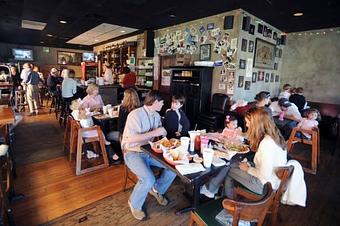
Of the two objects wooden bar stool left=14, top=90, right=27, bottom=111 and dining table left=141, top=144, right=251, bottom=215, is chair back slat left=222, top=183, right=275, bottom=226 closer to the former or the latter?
dining table left=141, top=144, right=251, bottom=215

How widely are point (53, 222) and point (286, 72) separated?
6.79 m

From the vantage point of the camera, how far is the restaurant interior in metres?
1.75

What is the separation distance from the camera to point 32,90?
20.8 feet

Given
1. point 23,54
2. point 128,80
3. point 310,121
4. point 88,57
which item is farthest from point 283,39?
point 23,54

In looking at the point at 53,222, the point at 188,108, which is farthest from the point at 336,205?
the point at 188,108

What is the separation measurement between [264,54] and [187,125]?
4.01 m

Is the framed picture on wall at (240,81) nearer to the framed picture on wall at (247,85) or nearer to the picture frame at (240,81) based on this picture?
the picture frame at (240,81)

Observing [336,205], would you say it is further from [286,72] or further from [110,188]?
[286,72]

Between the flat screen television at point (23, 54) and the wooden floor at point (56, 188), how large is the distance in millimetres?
10097

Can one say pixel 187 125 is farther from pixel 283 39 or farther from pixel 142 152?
pixel 283 39

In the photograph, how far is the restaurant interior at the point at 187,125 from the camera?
1.75 m

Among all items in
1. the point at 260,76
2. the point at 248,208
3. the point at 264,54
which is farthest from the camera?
the point at 260,76

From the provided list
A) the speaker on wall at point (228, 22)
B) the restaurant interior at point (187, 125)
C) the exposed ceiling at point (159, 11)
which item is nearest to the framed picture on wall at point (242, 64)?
the restaurant interior at point (187, 125)

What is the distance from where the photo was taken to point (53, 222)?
196cm
